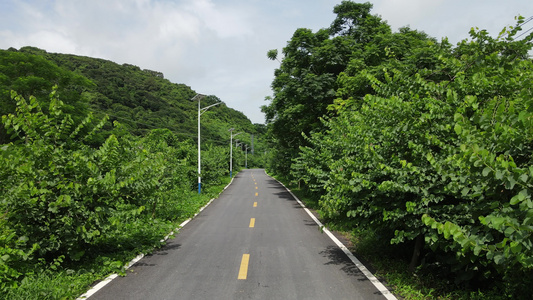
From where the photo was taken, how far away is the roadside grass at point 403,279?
491 cm

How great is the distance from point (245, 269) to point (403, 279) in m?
2.93

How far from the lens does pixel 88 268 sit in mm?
6359

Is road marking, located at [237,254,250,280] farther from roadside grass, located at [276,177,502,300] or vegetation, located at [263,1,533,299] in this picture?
roadside grass, located at [276,177,502,300]

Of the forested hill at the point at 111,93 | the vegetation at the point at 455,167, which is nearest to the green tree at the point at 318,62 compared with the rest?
the forested hill at the point at 111,93

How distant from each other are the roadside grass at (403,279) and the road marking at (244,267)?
2.46 meters

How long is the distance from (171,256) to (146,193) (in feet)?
5.46

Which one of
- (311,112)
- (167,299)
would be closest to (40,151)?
(167,299)

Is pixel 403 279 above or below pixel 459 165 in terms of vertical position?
below

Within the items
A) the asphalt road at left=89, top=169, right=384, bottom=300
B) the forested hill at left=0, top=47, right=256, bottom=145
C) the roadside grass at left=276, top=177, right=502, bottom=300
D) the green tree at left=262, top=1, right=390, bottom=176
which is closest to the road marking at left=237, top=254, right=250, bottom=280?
the asphalt road at left=89, top=169, right=384, bottom=300

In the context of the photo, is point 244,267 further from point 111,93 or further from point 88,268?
point 111,93

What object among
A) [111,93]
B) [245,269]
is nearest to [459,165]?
[245,269]

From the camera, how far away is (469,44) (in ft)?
19.8

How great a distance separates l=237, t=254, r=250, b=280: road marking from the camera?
20.5 feet

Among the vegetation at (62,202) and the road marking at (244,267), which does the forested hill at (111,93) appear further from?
the road marking at (244,267)
